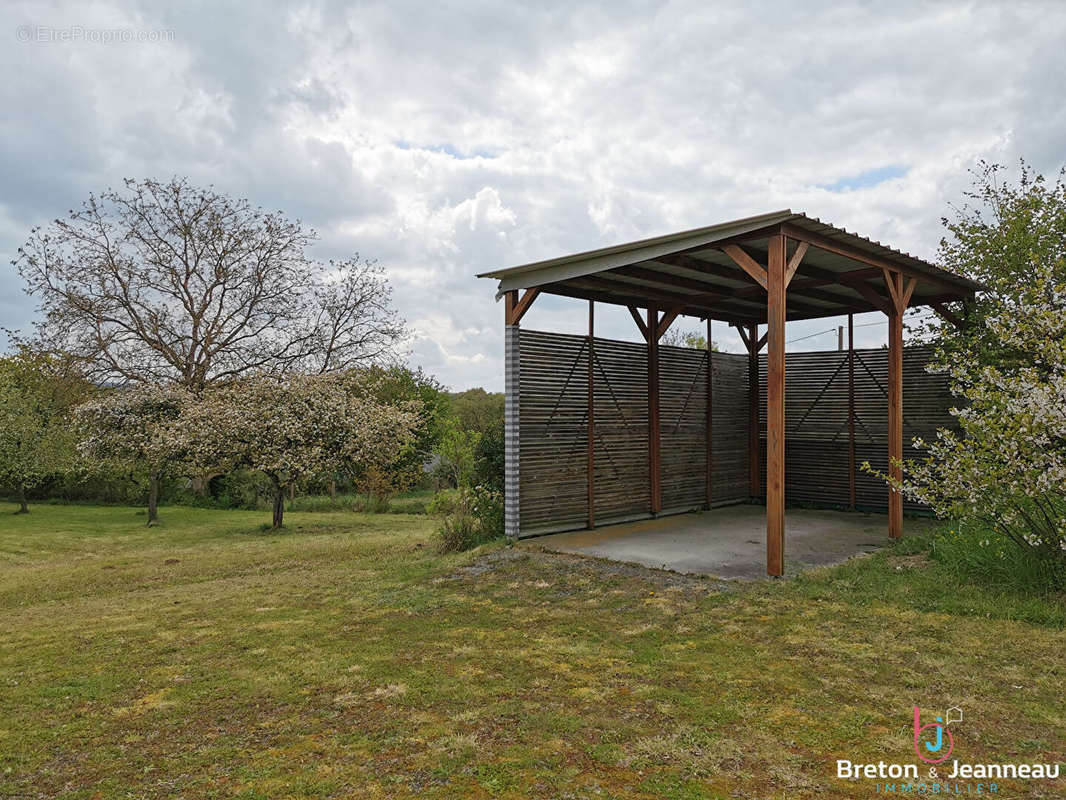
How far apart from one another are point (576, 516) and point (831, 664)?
14.9 ft

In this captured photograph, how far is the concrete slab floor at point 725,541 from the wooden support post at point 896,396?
0.31 m

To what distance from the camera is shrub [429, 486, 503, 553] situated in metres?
7.64

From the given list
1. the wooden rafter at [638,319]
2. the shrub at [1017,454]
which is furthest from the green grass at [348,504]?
the shrub at [1017,454]

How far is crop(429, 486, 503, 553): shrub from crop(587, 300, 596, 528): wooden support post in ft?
3.59

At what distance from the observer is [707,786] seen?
247 centimetres

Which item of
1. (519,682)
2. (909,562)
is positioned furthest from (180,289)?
(909,562)

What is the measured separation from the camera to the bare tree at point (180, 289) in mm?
15695

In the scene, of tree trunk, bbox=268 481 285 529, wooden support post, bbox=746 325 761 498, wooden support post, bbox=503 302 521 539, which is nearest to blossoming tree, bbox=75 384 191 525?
tree trunk, bbox=268 481 285 529

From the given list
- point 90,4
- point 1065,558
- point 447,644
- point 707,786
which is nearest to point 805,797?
point 707,786

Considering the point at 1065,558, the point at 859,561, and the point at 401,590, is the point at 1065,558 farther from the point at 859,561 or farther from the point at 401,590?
the point at 401,590

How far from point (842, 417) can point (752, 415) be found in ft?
4.31

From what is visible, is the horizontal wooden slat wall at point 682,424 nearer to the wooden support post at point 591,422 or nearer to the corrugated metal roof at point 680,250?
the wooden support post at point 591,422
